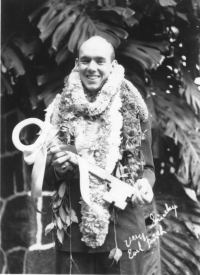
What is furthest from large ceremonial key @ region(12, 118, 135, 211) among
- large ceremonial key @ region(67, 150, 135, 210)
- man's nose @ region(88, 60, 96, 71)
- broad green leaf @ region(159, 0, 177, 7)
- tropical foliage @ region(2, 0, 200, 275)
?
broad green leaf @ region(159, 0, 177, 7)

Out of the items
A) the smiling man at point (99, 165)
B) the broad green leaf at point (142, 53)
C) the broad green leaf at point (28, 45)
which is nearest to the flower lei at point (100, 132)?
the smiling man at point (99, 165)

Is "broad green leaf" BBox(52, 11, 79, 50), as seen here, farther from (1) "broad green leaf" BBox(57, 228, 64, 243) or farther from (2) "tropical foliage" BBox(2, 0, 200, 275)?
(1) "broad green leaf" BBox(57, 228, 64, 243)

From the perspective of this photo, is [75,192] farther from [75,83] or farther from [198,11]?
[198,11]

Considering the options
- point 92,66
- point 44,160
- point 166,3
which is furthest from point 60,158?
point 166,3

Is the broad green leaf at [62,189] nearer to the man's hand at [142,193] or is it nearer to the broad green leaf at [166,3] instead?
the man's hand at [142,193]

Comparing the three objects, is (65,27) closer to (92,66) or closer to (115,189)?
(92,66)

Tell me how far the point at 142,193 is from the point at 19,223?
31.6 inches

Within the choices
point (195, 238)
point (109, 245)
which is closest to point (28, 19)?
point (109, 245)

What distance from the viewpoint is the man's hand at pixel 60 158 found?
1.26m

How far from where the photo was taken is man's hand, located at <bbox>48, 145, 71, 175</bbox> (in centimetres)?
126

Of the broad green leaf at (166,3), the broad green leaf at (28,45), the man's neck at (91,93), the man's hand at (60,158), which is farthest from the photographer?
the broad green leaf at (28,45)

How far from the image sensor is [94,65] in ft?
4.45

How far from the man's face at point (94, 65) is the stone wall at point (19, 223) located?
1.96 feet

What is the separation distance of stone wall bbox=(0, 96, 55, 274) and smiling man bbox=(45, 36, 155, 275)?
0.57 metres
